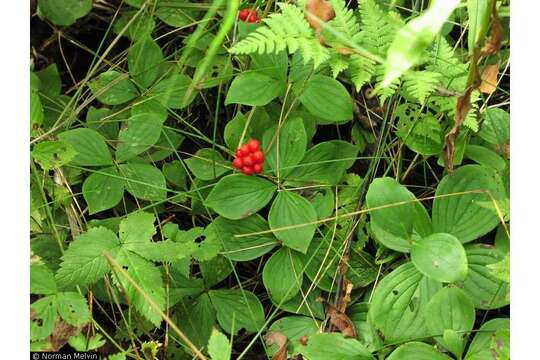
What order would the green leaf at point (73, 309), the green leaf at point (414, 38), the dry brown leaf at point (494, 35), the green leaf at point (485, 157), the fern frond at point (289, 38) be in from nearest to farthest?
1. the green leaf at point (414, 38)
2. the dry brown leaf at point (494, 35)
3. the fern frond at point (289, 38)
4. the green leaf at point (73, 309)
5. the green leaf at point (485, 157)

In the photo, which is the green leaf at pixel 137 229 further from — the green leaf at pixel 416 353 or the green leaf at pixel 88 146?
the green leaf at pixel 416 353

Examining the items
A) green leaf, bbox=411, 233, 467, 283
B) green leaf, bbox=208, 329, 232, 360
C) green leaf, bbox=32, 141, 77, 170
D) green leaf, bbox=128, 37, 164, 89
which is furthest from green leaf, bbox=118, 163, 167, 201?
green leaf, bbox=411, 233, 467, 283

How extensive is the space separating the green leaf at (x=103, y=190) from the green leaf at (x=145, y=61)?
0.28m

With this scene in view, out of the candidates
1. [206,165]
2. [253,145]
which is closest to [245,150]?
[253,145]

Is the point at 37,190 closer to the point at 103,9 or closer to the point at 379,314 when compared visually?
the point at 103,9

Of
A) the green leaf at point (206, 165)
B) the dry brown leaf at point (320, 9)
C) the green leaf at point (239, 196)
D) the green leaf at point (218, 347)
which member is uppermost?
the dry brown leaf at point (320, 9)

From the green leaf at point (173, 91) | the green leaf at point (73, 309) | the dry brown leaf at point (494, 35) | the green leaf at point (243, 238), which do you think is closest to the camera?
the dry brown leaf at point (494, 35)

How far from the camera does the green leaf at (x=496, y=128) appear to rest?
1.59 meters

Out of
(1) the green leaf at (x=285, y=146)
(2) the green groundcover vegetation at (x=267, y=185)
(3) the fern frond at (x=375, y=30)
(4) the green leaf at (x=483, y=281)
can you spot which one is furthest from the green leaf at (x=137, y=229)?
(4) the green leaf at (x=483, y=281)

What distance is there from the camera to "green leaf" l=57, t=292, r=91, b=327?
1.45m

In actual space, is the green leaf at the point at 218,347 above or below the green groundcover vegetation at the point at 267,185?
below

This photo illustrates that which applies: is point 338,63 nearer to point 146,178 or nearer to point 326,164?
point 326,164

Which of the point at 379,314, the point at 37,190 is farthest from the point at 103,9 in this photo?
the point at 379,314

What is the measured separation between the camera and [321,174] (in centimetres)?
169
